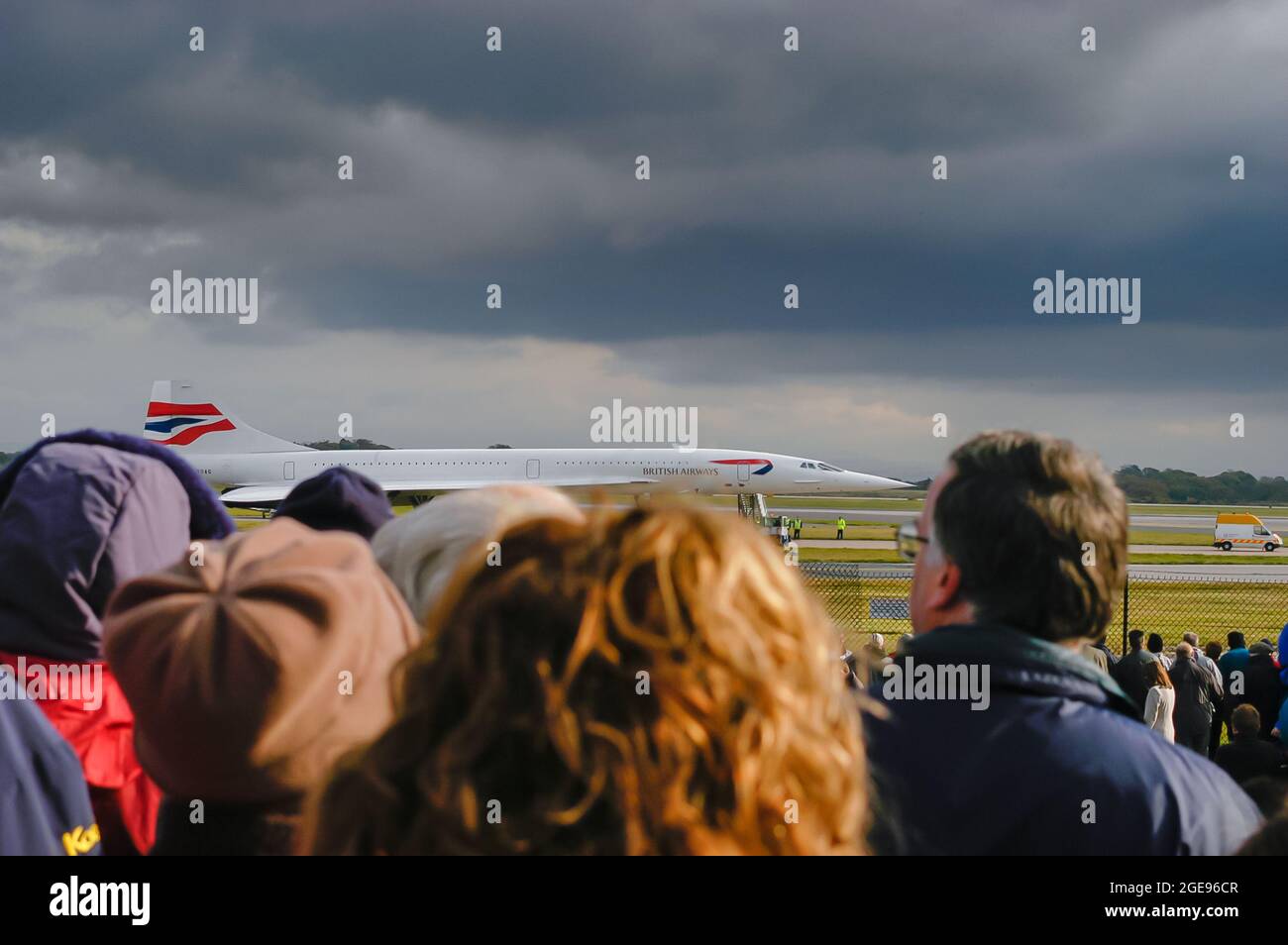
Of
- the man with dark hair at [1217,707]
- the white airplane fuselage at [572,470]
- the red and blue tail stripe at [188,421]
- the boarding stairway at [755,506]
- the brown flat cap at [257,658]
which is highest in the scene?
the red and blue tail stripe at [188,421]

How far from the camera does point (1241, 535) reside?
4797 cm

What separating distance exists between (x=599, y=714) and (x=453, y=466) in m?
49.6

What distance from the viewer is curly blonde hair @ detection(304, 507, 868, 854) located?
1.27 meters

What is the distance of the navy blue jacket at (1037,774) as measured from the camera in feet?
7.22

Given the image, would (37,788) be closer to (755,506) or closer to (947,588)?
(947,588)

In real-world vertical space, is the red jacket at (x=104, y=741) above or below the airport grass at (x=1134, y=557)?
above

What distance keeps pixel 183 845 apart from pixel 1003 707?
1.87m

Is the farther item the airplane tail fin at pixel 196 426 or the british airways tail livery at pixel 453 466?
the airplane tail fin at pixel 196 426

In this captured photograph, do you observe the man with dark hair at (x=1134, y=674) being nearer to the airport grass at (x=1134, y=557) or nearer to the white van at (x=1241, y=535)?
the airport grass at (x=1134, y=557)

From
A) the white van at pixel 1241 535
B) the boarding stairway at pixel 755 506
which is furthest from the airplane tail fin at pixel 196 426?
the white van at pixel 1241 535

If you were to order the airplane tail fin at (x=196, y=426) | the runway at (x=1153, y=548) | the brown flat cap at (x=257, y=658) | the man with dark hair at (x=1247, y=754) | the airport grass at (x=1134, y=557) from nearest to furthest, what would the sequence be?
the brown flat cap at (x=257, y=658), the man with dark hair at (x=1247, y=754), the airport grass at (x=1134, y=557), the runway at (x=1153, y=548), the airplane tail fin at (x=196, y=426)

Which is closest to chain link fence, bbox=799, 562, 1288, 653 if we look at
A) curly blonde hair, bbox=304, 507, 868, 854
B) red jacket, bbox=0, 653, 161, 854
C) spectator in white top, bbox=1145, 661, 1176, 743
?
spectator in white top, bbox=1145, 661, 1176, 743

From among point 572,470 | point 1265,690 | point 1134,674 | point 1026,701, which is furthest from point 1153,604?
point 572,470

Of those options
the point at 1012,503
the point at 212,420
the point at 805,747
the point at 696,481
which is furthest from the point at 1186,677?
the point at 212,420
